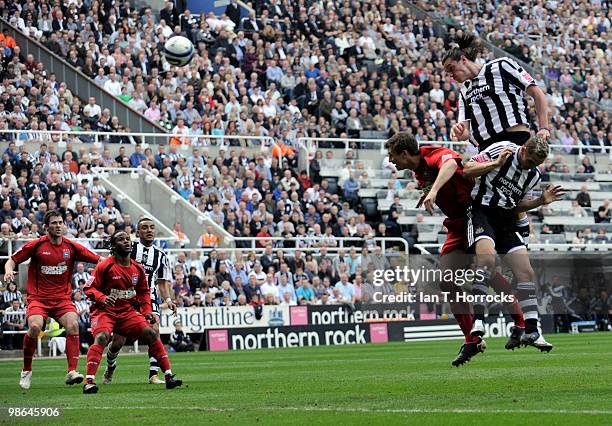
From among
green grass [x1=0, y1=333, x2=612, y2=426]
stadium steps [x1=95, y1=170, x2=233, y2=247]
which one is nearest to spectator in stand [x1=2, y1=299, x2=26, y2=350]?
stadium steps [x1=95, y1=170, x2=233, y2=247]

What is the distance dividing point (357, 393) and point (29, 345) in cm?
518

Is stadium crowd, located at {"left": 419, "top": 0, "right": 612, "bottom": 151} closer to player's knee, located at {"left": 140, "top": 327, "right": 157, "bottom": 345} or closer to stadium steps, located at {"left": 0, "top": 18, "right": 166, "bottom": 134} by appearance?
stadium steps, located at {"left": 0, "top": 18, "right": 166, "bottom": 134}

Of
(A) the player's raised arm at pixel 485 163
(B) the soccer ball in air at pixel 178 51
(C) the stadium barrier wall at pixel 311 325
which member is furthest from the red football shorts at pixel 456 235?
(B) the soccer ball in air at pixel 178 51

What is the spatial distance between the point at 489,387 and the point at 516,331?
1.44 m

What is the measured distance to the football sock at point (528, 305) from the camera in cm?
1227

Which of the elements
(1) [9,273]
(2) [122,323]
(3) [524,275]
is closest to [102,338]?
(2) [122,323]

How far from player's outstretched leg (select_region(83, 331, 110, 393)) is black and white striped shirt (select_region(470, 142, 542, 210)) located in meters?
4.36

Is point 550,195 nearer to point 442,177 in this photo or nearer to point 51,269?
point 442,177

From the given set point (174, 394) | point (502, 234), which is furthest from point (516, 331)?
point (174, 394)

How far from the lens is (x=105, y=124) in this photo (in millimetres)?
31625

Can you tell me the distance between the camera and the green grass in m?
8.94

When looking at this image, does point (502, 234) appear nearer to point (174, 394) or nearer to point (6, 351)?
point (174, 394)

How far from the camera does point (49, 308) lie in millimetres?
15133

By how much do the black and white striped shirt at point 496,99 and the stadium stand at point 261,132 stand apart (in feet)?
51.4
